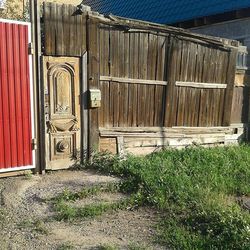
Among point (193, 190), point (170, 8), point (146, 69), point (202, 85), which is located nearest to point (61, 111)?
point (146, 69)

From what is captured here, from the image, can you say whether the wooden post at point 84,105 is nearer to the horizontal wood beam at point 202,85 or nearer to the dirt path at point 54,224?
the dirt path at point 54,224

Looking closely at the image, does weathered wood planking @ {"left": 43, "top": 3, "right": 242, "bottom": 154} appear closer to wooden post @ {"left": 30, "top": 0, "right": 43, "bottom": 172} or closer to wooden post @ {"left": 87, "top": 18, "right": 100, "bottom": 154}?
wooden post @ {"left": 87, "top": 18, "right": 100, "bottom": 154}

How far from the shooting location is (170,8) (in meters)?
12.8

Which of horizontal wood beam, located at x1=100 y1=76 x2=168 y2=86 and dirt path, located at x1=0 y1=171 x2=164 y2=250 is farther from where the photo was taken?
horizontal wood beam, located at x1=100 y1=76 x2=168 y2=86

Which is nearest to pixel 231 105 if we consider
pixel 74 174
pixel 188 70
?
pixel 188 70

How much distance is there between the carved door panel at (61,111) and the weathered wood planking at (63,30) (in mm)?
157

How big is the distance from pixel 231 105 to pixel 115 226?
5.88 m

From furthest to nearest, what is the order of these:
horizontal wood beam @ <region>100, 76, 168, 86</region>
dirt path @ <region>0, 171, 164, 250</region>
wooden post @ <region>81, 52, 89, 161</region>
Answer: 1. horizontal wood beam @ <region>100, 76, 168, 86</region>
2. wooden post @ <region>81, 52, 89, 161</region>
3. dirt path @ <region>0, 171, 164, 250</region>

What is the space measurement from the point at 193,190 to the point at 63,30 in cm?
351

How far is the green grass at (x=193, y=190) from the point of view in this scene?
441 centimetres

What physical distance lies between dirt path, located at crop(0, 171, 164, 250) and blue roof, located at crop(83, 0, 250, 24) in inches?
282

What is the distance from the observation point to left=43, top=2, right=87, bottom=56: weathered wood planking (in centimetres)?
659

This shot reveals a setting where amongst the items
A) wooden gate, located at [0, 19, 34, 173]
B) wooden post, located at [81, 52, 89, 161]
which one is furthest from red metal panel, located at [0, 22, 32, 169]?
wooden post, located at [81, 52, 89, 161]

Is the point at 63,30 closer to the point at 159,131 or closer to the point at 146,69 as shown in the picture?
the point at 146,69
